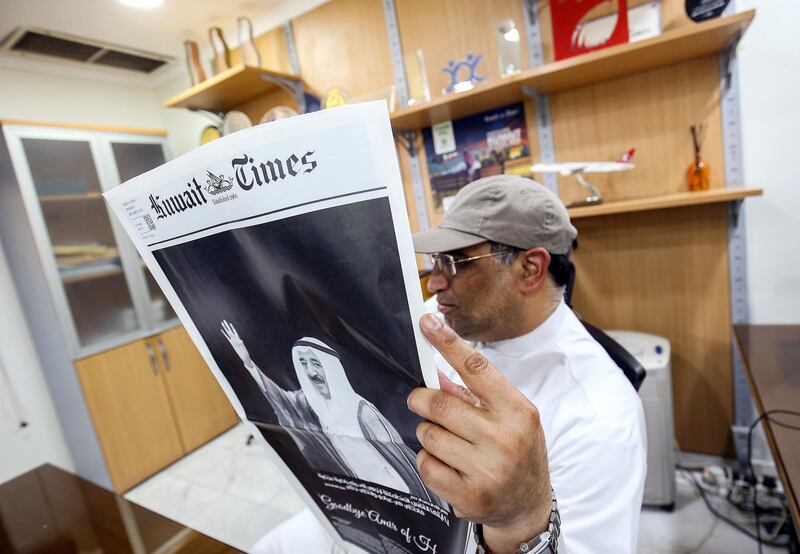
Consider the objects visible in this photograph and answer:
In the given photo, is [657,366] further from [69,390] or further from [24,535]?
[69,390]

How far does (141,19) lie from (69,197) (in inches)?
44.3

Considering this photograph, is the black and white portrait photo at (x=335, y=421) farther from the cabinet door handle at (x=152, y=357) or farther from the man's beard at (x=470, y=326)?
the cabinet door handle at (x=152, y=357)

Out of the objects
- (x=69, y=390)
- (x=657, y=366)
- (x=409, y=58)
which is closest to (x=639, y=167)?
(x=657, y=366)

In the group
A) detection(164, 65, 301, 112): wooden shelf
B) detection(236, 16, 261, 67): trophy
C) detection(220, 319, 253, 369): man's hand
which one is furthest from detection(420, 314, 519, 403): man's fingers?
detection(236, 16, 261, 67): trophy

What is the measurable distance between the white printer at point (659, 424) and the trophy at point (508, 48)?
130cm

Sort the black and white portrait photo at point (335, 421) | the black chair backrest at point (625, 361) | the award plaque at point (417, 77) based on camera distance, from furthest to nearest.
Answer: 1. the award plaque at point (417, 77)
2. the black chair backrest at point (625, 361)
3. the black and white portrait photo at point (335, 421)

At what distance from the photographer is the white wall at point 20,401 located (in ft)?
8.03

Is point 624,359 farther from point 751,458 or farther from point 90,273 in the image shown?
point 90,273

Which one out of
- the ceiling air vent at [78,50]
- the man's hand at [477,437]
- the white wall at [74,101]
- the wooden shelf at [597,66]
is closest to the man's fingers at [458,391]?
the man's hand at [477,437]

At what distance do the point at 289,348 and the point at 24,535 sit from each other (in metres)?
0.91

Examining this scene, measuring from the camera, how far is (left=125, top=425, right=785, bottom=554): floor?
158 centimetres

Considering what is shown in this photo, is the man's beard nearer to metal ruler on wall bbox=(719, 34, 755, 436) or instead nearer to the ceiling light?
metal ruler on wall bbox=(719, 34, 755, 436)

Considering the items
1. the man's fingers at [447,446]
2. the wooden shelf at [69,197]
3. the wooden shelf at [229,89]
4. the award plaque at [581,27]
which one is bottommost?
the man's fingers at [447,446]

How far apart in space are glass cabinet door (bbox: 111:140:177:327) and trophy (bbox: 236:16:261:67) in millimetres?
926
